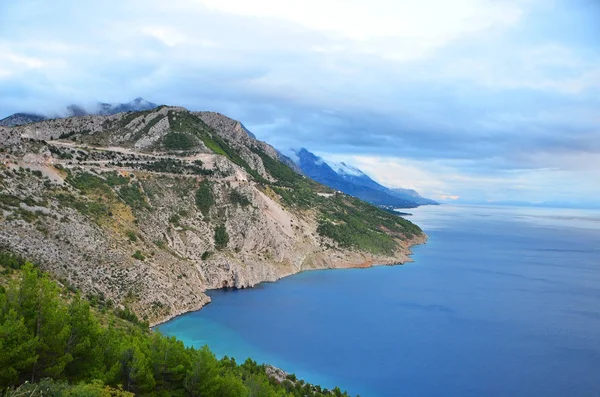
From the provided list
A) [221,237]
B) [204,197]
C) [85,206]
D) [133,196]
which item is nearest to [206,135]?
[204,197]

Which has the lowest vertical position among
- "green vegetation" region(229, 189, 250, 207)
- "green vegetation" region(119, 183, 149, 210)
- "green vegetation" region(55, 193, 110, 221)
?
"green vegetation" region(55, 193, 110, 221)

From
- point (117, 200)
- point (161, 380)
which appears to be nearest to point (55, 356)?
point (161, 380)

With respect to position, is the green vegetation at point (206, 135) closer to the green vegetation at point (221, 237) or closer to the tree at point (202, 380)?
the green vegetation at point (221, 237)

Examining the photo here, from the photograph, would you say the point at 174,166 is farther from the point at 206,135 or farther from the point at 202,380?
the point at 202,380

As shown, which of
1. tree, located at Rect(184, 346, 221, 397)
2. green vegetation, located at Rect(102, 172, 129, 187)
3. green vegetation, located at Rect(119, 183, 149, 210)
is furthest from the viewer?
green vegetation, located at Rect(102, 172, 129, 187)

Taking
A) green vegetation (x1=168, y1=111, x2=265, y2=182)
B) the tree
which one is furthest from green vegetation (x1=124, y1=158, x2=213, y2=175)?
the tree

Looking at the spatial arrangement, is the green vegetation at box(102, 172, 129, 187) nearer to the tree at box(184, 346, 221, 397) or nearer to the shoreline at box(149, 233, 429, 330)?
the shoreline at box(149, 233, 429, 330)

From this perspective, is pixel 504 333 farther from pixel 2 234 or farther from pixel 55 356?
pixel 2 234
